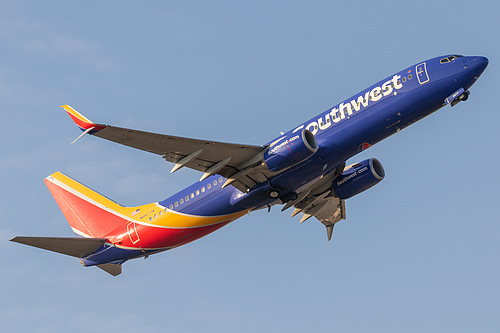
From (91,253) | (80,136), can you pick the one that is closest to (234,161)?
(80,136)

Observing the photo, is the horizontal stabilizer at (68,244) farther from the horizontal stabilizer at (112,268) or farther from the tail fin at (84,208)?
the horizontal stabilizer at (112,268)

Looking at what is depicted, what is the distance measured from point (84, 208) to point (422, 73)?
80.0ft

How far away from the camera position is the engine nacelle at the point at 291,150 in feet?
123

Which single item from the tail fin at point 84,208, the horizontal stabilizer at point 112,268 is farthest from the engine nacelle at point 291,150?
the horizontal stabilizer at point 112,268

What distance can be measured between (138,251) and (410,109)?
1903 cm

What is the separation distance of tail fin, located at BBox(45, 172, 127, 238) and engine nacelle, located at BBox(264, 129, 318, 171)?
12577 mm

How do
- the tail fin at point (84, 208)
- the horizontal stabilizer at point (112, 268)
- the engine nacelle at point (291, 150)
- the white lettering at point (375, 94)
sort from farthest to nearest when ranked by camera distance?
the tail fin at point (84, 208), the horizontal stabilizer at point (112, 268), the white lettering at point (375, 94), the engine nacelle at point (291, 150)

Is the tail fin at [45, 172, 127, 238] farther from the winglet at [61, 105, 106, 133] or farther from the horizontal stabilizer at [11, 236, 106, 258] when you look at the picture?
the winglet at [61, 105, 106, 133]

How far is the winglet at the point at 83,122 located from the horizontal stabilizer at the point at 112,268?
48.8ft

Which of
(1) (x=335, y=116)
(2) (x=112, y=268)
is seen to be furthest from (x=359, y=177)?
(2) (x=112, y=268)

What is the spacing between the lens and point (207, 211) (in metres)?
42.4

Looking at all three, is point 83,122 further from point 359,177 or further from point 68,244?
point 359,177

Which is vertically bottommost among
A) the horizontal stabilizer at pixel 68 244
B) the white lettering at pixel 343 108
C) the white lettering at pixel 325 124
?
the horizontal stabilizer at pixel 68 244

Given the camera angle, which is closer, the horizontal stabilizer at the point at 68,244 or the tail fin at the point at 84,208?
the horizontal stabilizer at the point at 68,244
